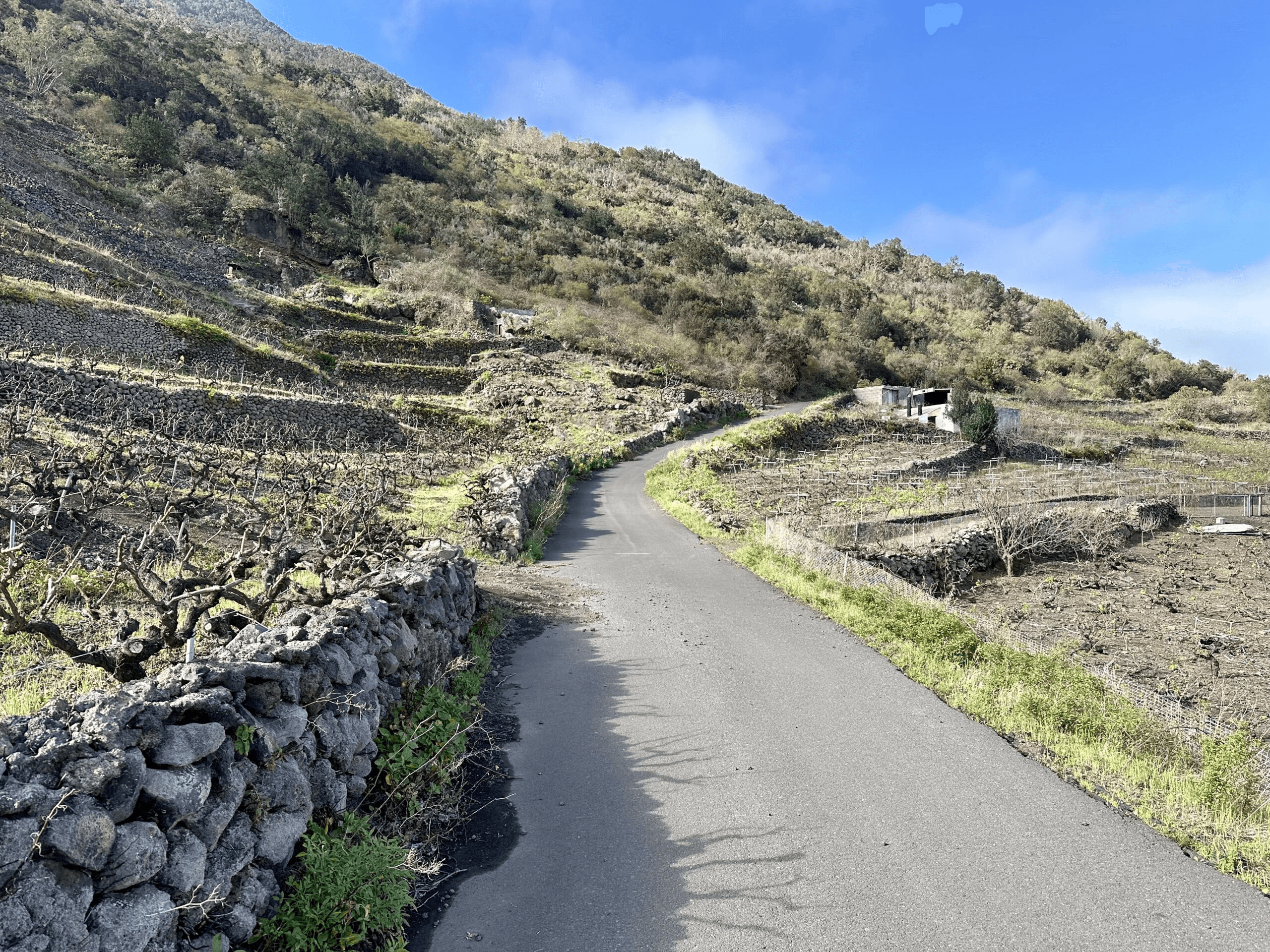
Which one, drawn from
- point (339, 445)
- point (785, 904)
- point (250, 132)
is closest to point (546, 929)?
point (785, 904)

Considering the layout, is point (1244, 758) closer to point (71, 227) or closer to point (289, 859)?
point (289, 859)

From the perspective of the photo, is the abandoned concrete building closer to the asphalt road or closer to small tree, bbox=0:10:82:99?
the asphalt road

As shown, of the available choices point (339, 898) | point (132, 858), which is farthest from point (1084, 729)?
point (132, 858)

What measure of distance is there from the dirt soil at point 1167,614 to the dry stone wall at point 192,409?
25472mm

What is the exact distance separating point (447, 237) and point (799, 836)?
8052cm

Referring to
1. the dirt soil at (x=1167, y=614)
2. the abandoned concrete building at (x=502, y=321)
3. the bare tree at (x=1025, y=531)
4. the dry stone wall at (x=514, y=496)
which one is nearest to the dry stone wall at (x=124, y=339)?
the dry stone wall at (x=514, y=496)

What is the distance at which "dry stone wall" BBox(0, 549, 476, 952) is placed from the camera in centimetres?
315

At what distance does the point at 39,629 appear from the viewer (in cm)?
621

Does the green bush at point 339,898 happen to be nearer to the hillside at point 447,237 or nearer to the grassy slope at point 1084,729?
the grassy slope at point 1084,729

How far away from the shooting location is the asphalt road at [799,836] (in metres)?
4.87

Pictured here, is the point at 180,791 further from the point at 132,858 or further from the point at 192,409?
the point at 192,409

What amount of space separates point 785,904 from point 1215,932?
3070mm

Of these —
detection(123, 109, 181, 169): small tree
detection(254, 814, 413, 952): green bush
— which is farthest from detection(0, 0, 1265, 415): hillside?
detection(254, 814, 413, 952): green bush

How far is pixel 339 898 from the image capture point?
14.6ft
